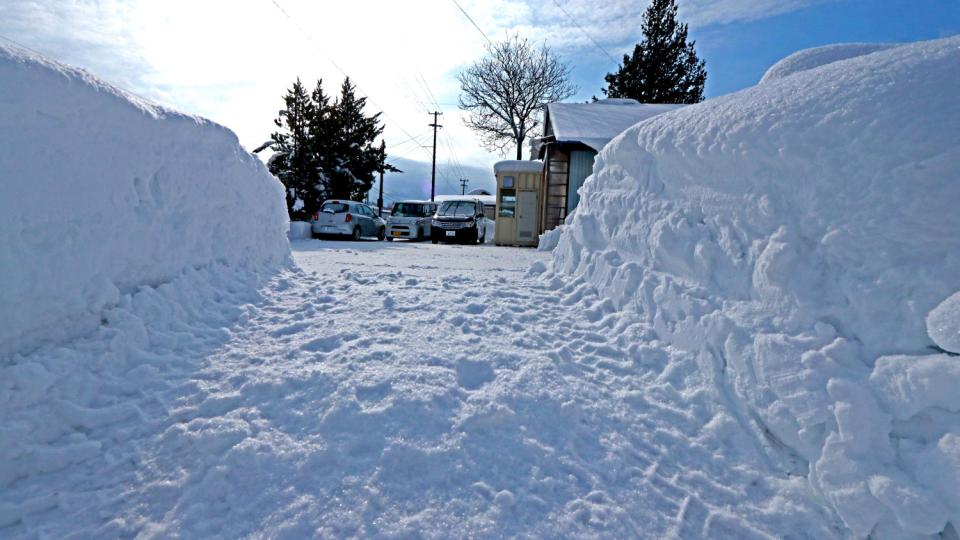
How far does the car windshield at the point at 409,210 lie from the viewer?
58.5ft

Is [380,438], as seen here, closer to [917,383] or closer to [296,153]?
[917,383]

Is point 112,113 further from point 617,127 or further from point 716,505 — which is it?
point 617,127

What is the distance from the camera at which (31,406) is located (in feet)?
8.07

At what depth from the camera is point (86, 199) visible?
3.19 meters

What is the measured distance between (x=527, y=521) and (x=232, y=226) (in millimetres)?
4666

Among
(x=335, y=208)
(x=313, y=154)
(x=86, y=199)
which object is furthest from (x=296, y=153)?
(x=86, y=199)

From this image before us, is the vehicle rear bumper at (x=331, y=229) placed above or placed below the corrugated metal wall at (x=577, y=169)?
below

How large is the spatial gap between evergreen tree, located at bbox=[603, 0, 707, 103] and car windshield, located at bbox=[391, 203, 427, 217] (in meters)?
17.0

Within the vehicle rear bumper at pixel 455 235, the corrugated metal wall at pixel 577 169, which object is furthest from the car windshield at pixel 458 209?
the corrugated metal wall at pixel 577 169

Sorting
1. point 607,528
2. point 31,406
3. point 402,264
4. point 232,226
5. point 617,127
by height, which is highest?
point 617,127

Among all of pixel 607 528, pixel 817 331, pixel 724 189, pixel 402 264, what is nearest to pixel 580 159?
pixel 402 264

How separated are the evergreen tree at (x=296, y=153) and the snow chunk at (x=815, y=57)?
801 inches

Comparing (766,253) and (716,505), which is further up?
(766,253)

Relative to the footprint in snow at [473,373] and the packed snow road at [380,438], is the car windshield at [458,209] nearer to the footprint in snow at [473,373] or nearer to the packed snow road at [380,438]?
the packed snow road at [380,438]
